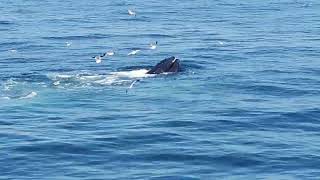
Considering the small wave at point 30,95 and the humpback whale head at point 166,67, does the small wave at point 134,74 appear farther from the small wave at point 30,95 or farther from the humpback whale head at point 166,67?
the small wave at point 30,95

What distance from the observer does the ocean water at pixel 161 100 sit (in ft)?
93.2

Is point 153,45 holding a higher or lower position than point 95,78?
lower

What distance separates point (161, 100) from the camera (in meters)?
38.3

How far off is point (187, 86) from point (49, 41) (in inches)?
766

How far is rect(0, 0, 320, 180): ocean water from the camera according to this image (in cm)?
2841

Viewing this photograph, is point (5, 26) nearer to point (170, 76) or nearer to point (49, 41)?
point (49, 41)

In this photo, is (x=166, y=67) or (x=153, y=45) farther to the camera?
(x=153, y=45)

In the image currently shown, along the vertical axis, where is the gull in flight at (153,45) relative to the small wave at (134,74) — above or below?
below

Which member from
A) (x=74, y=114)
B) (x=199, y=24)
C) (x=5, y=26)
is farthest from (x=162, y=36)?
(x=74, y=114)

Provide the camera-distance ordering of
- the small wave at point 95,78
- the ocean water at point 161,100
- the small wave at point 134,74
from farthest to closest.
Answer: the small wave at point 134,74
the small wave at point 95,78
the ocean water at point 161,100

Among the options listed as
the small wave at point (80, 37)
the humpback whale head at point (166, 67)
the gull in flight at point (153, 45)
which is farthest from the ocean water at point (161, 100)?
the humpback whale head at point (166, 67)

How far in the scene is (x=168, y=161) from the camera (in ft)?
93.6

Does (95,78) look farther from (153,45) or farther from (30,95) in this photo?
(153,45)

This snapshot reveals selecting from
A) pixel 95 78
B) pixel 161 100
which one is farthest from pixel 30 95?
pixel 161 100
